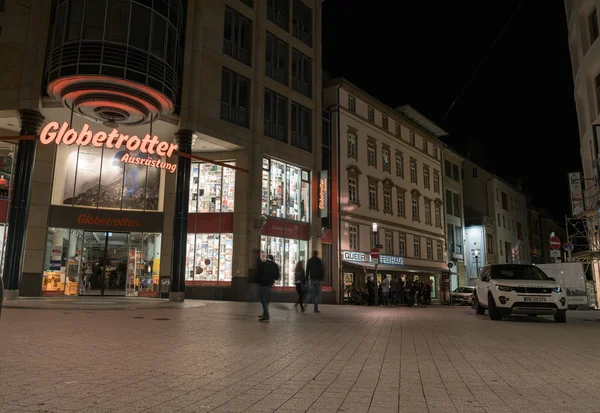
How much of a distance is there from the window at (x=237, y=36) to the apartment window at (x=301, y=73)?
3.89m

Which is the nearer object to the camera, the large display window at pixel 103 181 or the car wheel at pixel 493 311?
the car wheel at pixel 493 311

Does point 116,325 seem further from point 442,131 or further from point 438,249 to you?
point 442,131

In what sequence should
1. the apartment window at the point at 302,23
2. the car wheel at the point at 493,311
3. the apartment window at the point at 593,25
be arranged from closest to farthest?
1. the car wheel at the point at 493,311
2. the apartment window at the point at 593,25
3. the apartment window at the point at 302,23


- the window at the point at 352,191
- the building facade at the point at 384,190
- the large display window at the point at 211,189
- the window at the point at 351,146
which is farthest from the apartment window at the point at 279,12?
the window at the point at 352,191

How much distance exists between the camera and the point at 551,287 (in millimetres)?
13359

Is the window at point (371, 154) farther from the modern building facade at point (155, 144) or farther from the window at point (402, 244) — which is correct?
the modern building facade at point (155, 144)

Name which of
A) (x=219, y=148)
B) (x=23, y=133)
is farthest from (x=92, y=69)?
(x=219, y=148)

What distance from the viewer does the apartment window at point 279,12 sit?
28547 mm

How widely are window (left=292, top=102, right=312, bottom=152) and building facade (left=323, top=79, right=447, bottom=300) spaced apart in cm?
304

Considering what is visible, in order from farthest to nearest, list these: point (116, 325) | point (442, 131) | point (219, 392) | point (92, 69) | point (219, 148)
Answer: point (442, 131)
point (219, 148)
point (92, 69)
point (116, 325)
point (219, 392)

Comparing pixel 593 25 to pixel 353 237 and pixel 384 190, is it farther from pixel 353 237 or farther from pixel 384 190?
pixel 353 237

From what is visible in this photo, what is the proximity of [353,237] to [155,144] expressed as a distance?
16365mm

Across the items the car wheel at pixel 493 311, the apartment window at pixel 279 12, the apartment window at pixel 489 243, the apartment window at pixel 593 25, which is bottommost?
the car wheel at pixel 493 311

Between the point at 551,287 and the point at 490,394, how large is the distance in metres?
10.1
